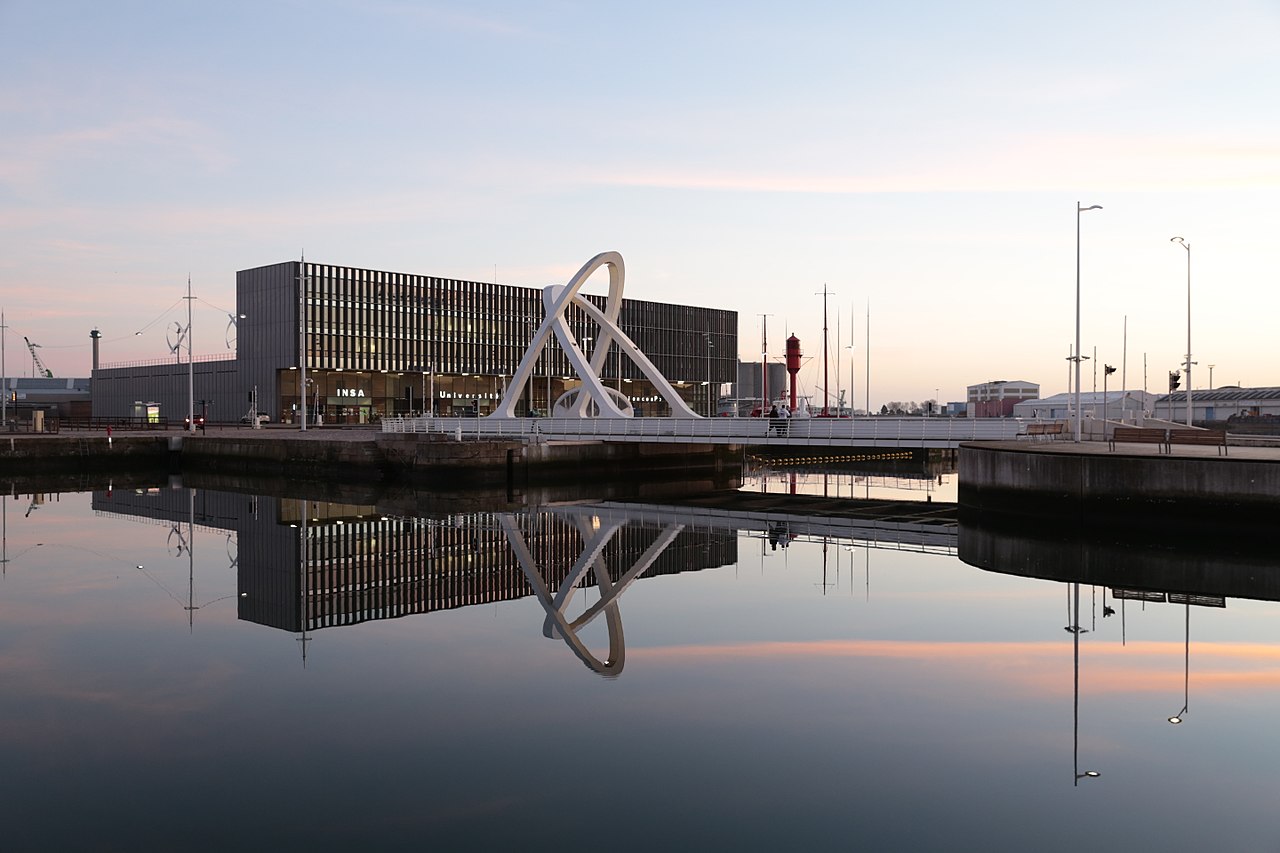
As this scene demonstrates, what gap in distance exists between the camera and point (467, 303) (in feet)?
373

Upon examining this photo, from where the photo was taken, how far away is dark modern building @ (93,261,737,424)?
4048 inches

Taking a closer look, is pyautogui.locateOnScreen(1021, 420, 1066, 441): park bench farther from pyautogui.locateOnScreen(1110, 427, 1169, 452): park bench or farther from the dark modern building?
the dark modern building

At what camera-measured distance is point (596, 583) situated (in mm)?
23219

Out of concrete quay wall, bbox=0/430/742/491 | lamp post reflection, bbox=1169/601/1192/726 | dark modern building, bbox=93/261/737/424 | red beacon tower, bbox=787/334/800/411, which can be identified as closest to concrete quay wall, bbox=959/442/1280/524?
lamp post reflection, bbox=1169/601/1192/726

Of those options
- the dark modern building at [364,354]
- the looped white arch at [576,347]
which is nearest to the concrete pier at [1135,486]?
the looped white arch at [576,347]

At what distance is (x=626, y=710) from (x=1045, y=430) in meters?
35.9

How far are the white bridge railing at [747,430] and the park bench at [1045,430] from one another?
1.15 m

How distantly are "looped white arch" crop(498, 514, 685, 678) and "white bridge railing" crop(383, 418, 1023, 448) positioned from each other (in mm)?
11955

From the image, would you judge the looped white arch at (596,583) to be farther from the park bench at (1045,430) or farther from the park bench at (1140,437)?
the park bench at (1045,430)

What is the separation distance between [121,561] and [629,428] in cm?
2782

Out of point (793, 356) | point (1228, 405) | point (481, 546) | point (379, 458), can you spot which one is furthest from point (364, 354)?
point (1228, 405)

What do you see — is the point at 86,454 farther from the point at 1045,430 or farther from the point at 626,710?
the point at 626,710

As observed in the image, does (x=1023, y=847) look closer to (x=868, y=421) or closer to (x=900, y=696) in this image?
(x=900, y=696)

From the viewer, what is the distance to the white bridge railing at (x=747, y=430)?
41.1 metres
